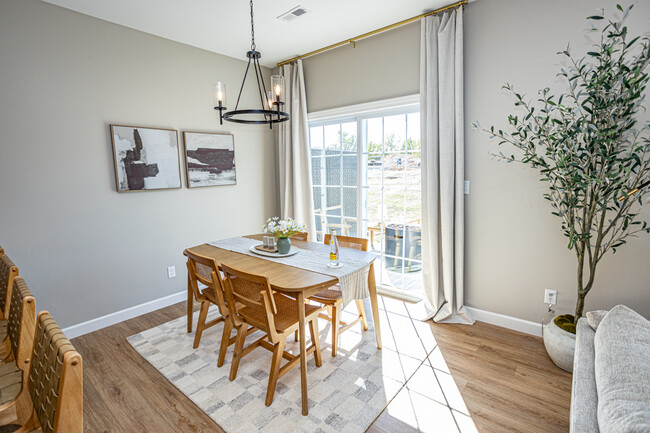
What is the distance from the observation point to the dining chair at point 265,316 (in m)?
1.91

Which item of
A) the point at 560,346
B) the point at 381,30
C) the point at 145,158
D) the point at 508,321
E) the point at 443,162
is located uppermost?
the point at 381,30

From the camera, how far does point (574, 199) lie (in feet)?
6.91

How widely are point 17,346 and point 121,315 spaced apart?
1.86 metres

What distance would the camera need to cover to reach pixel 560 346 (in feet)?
7.35

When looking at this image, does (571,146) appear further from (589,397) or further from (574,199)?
(589,397)

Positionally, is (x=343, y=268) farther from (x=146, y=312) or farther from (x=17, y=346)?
(x=146, y=312)

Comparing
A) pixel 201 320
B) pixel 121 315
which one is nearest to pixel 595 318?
pixel 201 320

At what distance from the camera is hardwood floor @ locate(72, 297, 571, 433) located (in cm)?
188

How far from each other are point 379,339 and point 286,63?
3504 millimetres

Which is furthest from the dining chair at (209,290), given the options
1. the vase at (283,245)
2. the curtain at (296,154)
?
the curtain at (296,154)

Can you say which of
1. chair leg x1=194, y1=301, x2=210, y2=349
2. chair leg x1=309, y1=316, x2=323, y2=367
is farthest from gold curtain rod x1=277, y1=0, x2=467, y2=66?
chair leg x1=194, y1=301, x2=210, y2=349

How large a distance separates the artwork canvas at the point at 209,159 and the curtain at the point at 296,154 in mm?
683

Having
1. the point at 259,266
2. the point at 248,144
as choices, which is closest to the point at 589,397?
the point at 259,266

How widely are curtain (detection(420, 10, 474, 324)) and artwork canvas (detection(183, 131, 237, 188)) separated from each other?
2.29m
